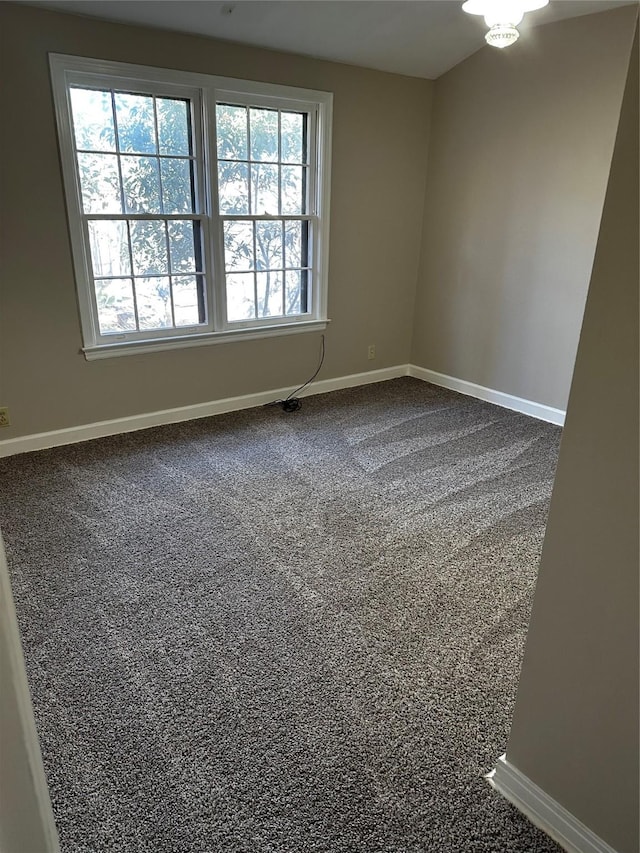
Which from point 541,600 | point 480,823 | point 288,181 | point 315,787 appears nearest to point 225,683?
point 315,787

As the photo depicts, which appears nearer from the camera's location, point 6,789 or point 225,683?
point 6,789

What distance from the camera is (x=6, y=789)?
39 cm

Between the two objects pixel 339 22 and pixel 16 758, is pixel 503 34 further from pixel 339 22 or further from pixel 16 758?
pixel 16 758

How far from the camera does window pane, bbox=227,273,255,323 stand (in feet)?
12.7

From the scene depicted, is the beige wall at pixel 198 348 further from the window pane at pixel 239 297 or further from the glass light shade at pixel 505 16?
the glass light shade at pixel 505 16

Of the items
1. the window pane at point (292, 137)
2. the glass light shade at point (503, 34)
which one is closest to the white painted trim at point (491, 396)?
the window pane at point (292, 137)

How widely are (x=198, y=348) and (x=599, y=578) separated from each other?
3129 millimetres

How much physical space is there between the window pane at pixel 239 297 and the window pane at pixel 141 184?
0.67 metres

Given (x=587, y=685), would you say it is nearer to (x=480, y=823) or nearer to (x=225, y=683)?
(x=480, y=823)

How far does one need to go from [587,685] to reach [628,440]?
22.3 inches

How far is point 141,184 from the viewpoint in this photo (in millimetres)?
3357

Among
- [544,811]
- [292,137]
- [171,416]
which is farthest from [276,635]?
[292,137]

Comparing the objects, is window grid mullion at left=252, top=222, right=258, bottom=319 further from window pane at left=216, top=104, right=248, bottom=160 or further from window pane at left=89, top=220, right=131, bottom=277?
window pane at left=89, top=220, right=131, bottom=277

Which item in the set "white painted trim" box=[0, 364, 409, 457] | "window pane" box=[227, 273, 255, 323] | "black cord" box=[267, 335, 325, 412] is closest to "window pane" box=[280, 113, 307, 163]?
"window pane" box=[227, 273, 255, 323]
